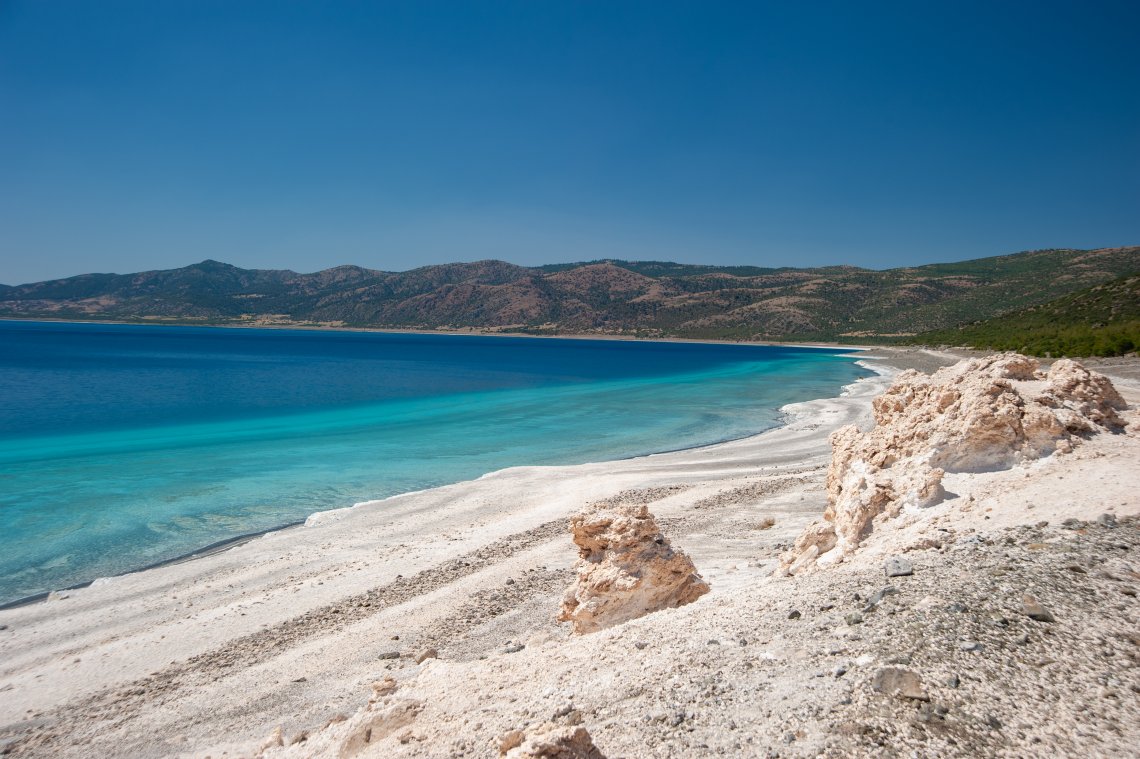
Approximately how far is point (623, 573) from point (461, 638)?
2.85 meters

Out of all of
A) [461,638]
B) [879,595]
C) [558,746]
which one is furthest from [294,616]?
[879,595]

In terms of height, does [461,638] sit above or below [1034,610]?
below

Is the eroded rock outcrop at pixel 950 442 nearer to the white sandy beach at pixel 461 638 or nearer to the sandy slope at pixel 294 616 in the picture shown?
the white sandy beach at pixel 461 638

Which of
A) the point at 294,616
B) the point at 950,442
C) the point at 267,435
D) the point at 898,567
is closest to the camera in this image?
the point at 898,567

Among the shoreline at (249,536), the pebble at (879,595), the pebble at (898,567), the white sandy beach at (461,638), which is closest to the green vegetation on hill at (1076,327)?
the shoreline at (249,536)

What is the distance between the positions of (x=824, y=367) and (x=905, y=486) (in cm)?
6917

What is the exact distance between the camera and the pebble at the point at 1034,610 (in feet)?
15.3

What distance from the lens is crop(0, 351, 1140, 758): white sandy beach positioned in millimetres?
4773

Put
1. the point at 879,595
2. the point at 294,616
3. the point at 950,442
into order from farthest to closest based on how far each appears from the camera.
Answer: the point at 294,616 < the point at 950,442 < the point at 879,595

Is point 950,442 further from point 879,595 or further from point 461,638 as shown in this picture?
point 461,638

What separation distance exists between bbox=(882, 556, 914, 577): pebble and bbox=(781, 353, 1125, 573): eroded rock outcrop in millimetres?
1376

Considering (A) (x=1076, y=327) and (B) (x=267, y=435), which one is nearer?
(B) (x=267, y=435)

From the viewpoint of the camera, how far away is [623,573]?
738 cm

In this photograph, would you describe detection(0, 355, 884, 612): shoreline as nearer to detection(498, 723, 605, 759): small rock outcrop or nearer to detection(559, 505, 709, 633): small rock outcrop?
detection(559, 505, 709, 633): small rock outcrop
